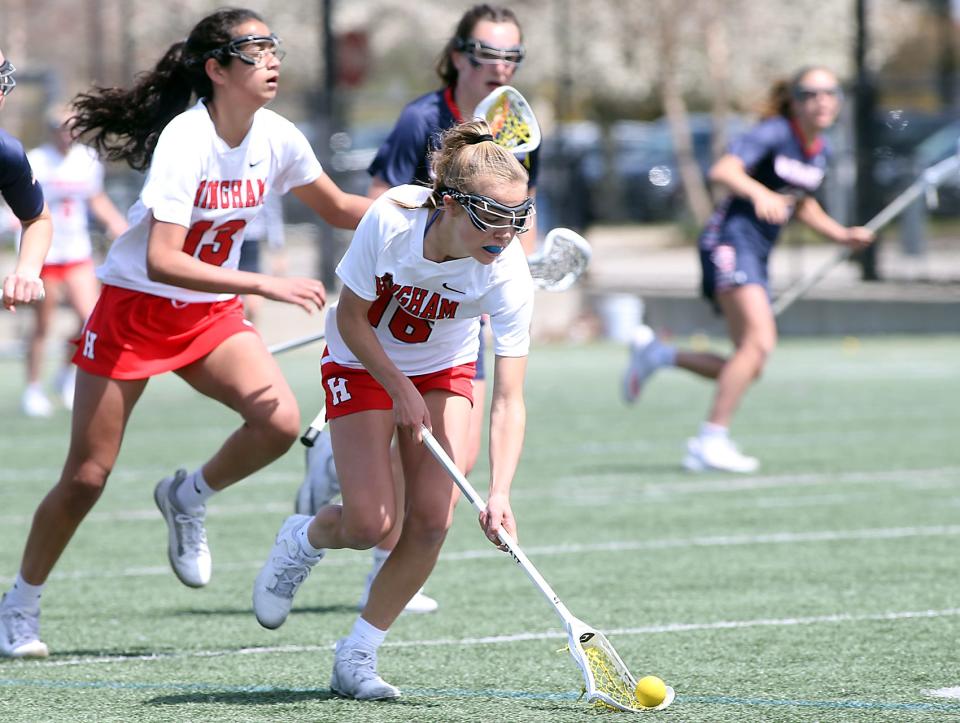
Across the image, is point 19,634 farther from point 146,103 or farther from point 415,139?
point 415,139

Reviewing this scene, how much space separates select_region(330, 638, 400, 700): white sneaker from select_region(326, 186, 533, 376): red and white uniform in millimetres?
798

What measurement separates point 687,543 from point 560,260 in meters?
1.60

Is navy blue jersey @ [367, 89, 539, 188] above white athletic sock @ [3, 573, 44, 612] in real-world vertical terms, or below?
above

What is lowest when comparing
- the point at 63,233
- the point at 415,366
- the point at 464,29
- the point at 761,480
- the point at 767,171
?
the point at 761,480

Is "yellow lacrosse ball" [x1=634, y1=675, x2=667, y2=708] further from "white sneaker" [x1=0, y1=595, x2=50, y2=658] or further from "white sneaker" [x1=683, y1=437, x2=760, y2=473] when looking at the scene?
"white sneaker" [x1=683, y1=437, x2=760, y2=473]

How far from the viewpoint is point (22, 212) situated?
5.14 metres

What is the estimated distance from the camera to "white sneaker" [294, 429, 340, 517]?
5.92m

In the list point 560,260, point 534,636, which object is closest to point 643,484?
point 560,260

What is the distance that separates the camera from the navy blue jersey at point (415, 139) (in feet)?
20.7

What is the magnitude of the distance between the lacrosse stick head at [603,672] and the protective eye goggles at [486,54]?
2.55 meters

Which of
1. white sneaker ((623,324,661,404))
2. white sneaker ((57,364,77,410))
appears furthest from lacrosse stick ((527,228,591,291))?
white sneaker ((57,364,77,410))

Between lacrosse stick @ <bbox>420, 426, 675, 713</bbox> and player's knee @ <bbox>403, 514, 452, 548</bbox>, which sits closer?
lacrosse stick @ <bbox>420, 426, 675, 713</bbox>

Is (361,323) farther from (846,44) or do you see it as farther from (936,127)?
(846,44)

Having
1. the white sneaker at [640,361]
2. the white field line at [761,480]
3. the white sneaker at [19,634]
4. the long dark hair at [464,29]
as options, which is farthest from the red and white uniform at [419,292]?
the white sneaker at [640,361]
